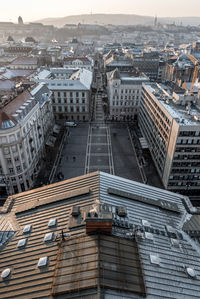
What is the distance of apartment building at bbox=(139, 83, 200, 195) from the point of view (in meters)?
66.6

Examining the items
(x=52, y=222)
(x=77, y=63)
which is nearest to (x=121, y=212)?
(x=52, y=222)

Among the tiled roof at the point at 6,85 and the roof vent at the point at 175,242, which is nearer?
the roof vent at the point at 175,242

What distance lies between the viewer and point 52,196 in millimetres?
42719

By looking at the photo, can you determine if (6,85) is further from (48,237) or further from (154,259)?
(154,259)

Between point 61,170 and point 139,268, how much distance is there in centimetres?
6419

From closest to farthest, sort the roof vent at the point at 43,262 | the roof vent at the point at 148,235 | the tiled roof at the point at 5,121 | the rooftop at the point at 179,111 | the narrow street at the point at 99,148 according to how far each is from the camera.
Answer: the roof vent at the point at 43,262 → the roof vent at the point at 148,235 → the tiled roof at the point at 5,121 → the rooftop at the point at 179,111 → the narrow street at the point at 99,148

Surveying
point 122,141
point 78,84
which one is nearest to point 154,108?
point 122,141

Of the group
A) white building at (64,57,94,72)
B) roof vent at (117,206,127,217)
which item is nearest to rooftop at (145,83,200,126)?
roof vent at (117,206,127,217)

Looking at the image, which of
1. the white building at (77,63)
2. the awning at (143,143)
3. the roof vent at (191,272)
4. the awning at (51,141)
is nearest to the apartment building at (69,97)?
the awning at (51,141)

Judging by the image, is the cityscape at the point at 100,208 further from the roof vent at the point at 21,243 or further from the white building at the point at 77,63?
the white building at the point at 77,63

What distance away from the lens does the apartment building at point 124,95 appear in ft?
385

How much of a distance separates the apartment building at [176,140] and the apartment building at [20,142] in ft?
160

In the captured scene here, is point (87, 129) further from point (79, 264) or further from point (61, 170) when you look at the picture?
point (79, 264)

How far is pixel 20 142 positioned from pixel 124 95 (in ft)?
234
